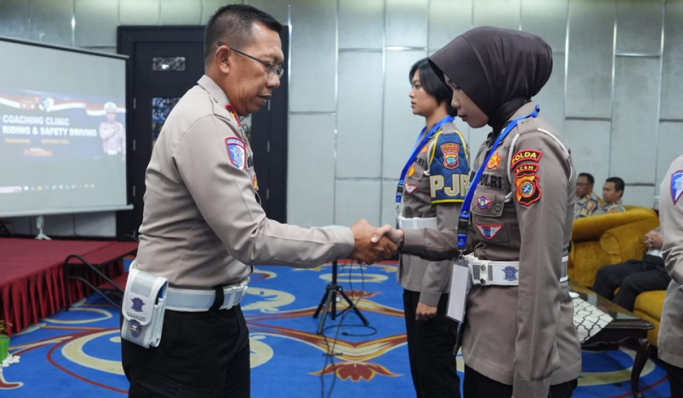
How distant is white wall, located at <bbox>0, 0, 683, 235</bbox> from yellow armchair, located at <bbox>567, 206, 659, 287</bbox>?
6.60 ft

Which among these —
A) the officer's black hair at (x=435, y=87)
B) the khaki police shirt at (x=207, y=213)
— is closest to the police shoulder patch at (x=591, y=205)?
the officer's black hair at (x=435, y=87)

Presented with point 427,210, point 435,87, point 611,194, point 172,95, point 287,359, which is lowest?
point 287,359

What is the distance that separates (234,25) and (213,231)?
0.56 metres

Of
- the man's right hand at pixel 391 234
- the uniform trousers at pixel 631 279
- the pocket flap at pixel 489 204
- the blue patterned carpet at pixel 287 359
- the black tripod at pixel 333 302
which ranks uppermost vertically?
the pocket flap at pixel 489 204

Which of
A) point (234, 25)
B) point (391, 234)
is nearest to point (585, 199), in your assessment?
point (391, 234)

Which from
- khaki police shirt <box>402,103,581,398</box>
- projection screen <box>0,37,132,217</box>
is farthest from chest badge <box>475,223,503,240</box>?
projection screen <box>0,37,132,217</box>

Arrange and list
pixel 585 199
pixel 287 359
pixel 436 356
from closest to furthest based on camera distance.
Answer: pixel 436 356 → pixel 287 359 → pixel 585 199

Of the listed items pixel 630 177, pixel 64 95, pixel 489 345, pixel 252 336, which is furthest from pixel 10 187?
pixel 630 177

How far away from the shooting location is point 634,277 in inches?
154

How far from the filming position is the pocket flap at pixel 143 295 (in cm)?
138

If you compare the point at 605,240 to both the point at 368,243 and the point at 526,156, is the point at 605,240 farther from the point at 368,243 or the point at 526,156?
the point at 526,156

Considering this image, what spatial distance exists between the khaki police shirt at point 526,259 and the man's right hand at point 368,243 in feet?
0.98

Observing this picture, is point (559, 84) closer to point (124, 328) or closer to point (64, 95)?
point (64, 95)

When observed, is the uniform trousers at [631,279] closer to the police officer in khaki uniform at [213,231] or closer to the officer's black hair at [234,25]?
the police officer in khaki uniform at [213,231]
